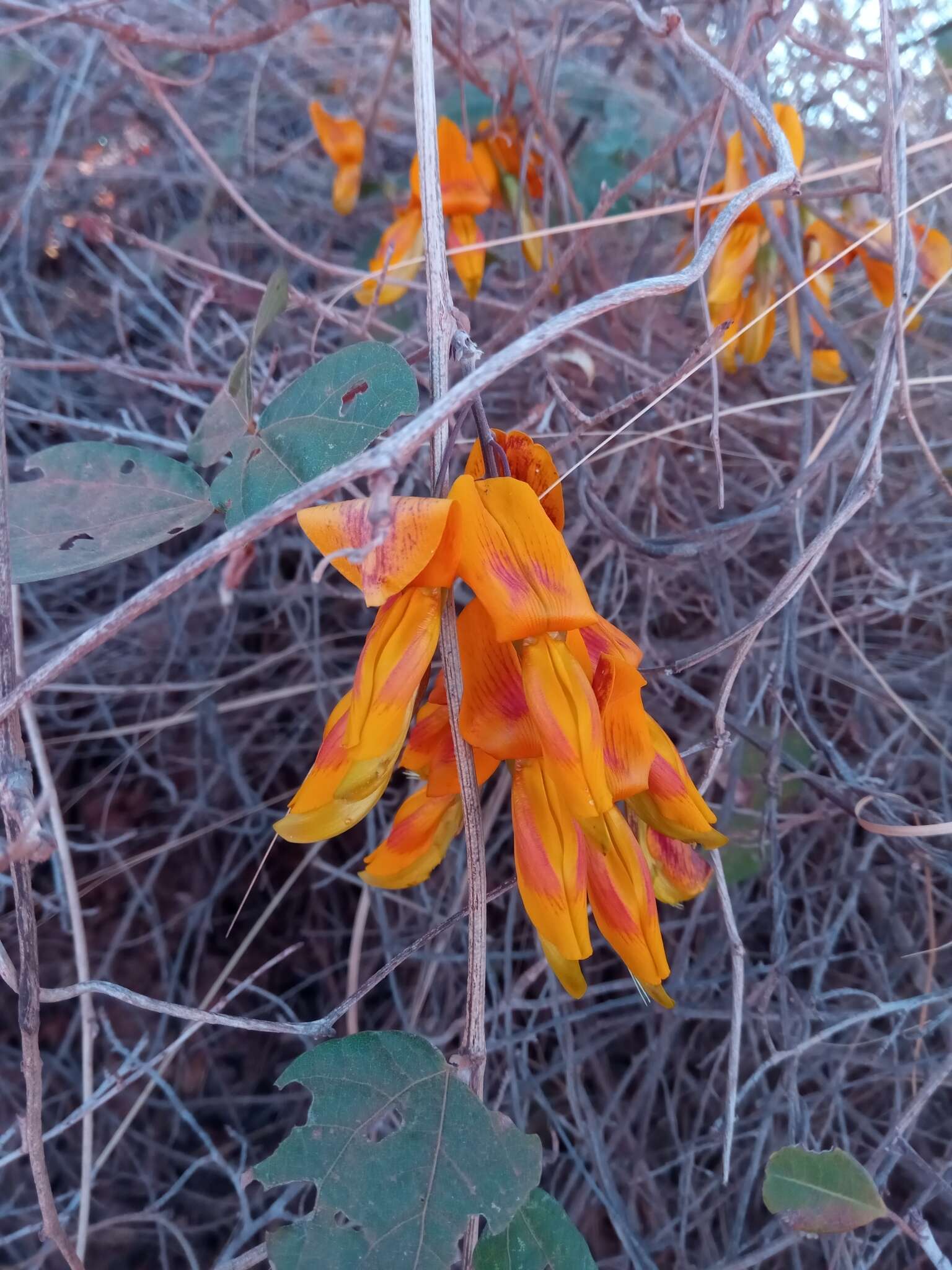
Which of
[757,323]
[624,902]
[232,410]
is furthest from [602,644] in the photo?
[757,323]

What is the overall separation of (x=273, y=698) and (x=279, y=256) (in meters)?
0.81

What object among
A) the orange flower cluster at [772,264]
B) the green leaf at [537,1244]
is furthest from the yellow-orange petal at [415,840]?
the orange flower cluster at [772,264]

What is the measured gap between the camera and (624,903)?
0.61 metres

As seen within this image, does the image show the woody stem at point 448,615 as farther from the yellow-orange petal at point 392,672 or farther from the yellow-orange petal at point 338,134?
the yellow-orange petal at point 338,134

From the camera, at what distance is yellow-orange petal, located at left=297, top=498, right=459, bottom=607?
19.9 inches

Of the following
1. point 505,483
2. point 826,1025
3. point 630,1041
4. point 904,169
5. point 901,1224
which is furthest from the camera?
point 630,1041

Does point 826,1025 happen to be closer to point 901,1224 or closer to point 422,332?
point 901,1224

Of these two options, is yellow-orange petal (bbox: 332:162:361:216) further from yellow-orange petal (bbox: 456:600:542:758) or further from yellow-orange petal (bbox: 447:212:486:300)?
yellow-orange petal (bbox: 456:600:542:758)

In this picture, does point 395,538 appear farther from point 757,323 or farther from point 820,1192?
point 757,323

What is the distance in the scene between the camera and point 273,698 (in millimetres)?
1313

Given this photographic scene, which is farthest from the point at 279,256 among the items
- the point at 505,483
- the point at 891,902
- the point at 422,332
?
the point at 891,902

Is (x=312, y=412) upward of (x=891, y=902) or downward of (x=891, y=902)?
upward

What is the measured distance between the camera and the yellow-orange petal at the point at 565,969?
602 millimetres

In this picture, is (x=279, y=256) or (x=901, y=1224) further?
(x=279, y=256)
